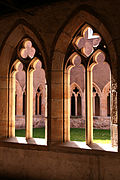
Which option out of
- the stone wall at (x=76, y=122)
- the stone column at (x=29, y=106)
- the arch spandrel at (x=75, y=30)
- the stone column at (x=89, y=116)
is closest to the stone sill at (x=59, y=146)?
the stone column at (x=89, y=116)

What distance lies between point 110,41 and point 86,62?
64 cm

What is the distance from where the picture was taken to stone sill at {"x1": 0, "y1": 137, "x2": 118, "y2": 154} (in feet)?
11.5

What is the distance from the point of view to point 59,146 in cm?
374

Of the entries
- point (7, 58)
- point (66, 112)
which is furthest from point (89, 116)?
point (7, 58)

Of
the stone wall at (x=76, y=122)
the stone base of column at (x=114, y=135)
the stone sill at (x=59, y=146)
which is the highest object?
the stone base of column at (x=114, y=135)

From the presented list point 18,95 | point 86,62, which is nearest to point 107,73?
point 18,95

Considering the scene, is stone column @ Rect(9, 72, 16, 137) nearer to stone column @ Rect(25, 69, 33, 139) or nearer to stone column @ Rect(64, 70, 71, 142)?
stone column @ Rect(25, 69, 33, 139)

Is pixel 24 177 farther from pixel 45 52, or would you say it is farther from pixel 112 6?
pixel 112 6

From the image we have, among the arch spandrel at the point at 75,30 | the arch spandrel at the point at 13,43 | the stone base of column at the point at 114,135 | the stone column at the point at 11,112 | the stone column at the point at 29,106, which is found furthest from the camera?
the stone column at the point at 11,112

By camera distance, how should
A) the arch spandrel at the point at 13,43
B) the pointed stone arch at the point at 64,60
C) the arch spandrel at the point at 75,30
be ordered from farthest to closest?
the arch spandrel at the point at 13,43
the pointed stone arch at the point at 64,60
the arch spandrel at the point at 75,30

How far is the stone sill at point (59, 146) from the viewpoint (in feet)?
11.5

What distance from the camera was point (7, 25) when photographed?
4.27 m

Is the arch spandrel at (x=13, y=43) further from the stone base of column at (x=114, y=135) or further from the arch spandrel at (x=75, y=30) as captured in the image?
the stone base of column at (x=114, y=135)

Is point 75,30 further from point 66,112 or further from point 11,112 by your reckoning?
point 11,112
